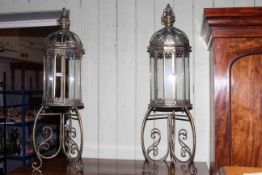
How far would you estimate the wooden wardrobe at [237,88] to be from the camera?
3.73ft

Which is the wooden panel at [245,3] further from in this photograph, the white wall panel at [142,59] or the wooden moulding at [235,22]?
the wooden moulding at [235,22]

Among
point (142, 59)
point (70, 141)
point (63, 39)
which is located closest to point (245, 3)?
point (142, 59)

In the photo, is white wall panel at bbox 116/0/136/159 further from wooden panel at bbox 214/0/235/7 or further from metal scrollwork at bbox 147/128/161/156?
wooden panel at bbox 214/0/235/7

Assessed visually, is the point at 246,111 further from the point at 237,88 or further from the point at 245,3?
the point at 245,3

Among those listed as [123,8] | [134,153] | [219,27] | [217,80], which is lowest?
[134,153]

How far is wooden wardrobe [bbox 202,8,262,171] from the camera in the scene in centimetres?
114

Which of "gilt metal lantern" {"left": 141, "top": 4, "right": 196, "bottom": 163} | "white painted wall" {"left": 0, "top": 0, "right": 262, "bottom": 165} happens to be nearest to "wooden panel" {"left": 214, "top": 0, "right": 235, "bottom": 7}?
"white painted wall" {"left": 0, "top": 0, "right": 262, "bottom": 165}

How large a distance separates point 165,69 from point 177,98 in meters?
0.15

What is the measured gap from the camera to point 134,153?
70.2 inches

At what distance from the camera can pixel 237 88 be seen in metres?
1.15

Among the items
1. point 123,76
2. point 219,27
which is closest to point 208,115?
point 123,76

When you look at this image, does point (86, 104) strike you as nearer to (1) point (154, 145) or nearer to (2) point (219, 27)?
(1) point (154, 145)

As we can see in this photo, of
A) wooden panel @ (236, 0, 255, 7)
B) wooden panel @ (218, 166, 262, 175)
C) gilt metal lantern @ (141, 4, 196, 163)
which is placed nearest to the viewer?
wooden panel @ (218, 166, 262, 175)

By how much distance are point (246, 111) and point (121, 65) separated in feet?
2.76
